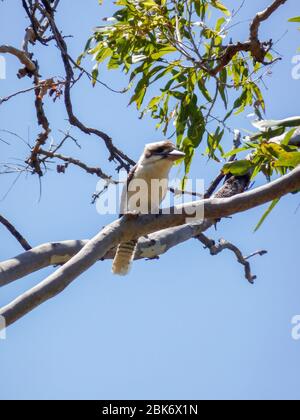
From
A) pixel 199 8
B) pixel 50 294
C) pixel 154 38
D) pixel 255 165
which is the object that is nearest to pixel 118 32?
pixel 154 38

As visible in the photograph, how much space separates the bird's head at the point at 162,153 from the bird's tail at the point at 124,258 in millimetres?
495

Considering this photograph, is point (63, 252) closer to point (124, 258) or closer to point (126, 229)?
point (126, 229)

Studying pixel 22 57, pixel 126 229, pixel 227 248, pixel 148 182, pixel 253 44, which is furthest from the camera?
pixel 227 248

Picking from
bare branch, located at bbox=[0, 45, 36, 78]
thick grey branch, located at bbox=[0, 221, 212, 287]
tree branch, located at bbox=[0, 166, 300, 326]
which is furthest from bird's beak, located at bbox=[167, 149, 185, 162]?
tree branch, located at bbox=[0, 166, 300, 326]

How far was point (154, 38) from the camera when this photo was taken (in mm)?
5195

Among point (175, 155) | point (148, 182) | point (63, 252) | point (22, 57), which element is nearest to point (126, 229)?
point (63, 252)

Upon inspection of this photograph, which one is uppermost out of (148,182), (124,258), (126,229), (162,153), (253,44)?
(253,44)

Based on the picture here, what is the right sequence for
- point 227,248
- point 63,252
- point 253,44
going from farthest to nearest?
point 227,248
point 253,44
point 63,252

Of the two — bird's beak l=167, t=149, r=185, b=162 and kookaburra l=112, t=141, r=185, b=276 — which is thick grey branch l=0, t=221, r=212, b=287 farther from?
bird's beak l=167, t=149, r=185, b=162

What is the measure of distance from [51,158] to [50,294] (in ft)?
6.15

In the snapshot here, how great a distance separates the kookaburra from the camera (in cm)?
524

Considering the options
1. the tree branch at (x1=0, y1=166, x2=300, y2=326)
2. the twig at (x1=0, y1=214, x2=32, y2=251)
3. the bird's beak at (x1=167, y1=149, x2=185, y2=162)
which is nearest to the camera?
the tree branch at (x1=0, y1=166, x2=300, y2=326)

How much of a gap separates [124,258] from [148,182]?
46cm

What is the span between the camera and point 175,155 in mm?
5191
